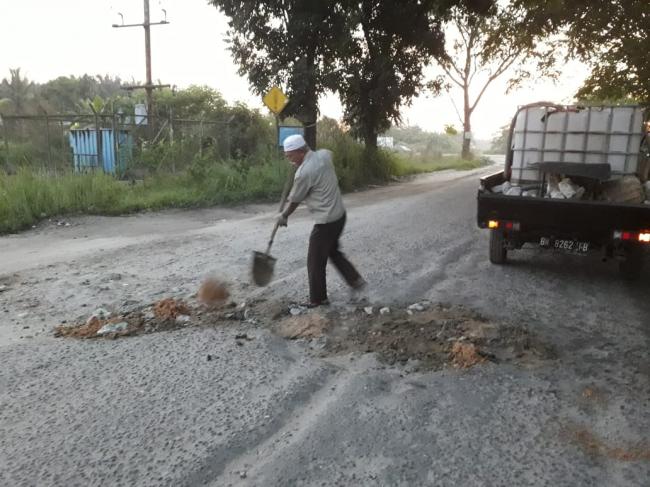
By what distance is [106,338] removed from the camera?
15.1 ft

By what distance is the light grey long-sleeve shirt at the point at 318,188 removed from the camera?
515 cm

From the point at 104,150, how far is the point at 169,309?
515 inches

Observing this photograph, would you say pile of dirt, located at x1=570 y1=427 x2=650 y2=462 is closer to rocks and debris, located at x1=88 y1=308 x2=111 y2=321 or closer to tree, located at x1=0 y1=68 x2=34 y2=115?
rocks and debris, located at x1=88 y1=308 x2=111 y2=321

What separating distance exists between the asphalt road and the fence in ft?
27.2

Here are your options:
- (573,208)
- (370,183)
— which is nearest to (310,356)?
(573,208)

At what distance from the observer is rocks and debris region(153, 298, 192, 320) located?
5.06m

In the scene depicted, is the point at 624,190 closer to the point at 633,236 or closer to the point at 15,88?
the point at 633,236

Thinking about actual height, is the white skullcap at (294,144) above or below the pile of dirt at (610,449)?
above

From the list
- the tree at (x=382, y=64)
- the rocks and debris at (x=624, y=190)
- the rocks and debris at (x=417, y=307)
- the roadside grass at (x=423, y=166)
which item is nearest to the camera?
the rocks and debris at (x=417, y=307)

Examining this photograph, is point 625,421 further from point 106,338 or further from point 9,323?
point 9,323

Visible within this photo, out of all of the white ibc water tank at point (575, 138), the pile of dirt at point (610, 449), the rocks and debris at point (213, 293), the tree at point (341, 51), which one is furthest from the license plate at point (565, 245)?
the tree at point (341, 51)

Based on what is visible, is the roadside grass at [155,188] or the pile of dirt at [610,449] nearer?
the pile of dirt at [610,449]

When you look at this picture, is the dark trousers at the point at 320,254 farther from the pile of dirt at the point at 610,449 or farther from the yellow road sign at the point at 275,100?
the yellow road sign at the point at 275,100

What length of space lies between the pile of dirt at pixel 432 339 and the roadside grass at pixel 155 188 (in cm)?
775
